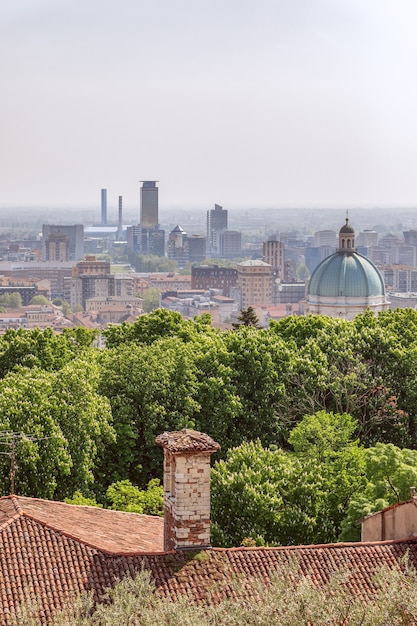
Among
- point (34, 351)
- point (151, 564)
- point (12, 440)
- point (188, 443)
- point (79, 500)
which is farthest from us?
point (34, 351)

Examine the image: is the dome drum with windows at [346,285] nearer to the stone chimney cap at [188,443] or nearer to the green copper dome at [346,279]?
the green copper dome at [346,279]

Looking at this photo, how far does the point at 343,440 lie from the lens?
29.0 meters

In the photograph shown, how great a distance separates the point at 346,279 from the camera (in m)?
88.2

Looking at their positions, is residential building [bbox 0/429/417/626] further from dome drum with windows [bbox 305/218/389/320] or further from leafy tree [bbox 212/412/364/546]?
dome drum with windows [bbox 305/218/389/320]

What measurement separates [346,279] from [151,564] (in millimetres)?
74064

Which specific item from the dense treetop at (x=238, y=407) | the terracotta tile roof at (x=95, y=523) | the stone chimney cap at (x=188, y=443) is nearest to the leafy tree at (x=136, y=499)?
the dense treetop at (x=238, y=407)

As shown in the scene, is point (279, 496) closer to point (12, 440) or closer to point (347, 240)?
point (12, 440)

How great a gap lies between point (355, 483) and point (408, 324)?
16352 millimetres

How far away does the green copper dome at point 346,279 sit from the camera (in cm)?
8812

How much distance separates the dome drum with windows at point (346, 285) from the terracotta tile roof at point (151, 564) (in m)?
72.0

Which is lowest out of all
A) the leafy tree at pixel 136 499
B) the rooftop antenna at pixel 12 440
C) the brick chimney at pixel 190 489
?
the leafy tree at pixel 136 499

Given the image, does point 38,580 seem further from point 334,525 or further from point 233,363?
point 233,363

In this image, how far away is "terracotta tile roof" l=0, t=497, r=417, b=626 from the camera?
14500 mm

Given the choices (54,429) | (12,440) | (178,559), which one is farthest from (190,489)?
(54,429)
